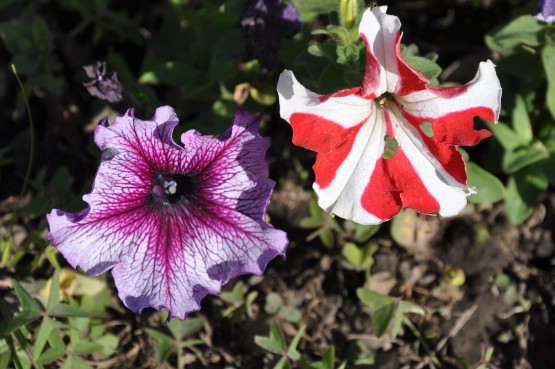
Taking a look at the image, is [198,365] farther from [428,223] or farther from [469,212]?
[469,212]

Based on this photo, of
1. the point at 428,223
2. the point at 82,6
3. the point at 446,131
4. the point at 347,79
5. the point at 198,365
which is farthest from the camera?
the point at 82,6

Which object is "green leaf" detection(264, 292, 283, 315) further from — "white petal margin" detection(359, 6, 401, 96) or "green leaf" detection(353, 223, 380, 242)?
"white petal margin" detection(359, 6, 401, 96)

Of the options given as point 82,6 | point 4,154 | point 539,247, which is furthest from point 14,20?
point 539,247

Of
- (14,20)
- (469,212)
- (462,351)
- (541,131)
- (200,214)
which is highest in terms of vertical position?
(14,20)

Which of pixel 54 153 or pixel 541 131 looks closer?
pixel 541 131

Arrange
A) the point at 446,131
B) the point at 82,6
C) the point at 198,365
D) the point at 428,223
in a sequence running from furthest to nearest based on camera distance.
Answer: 1. the point at 82,6
2. the point at 428,223
3. the point at 198,365
4. the point at 446,131

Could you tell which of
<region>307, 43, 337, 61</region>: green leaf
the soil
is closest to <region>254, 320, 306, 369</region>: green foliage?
the soil

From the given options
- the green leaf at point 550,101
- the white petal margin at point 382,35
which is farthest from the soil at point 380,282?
the white petal margin at point 382,35
